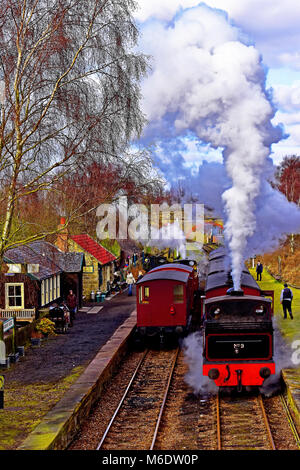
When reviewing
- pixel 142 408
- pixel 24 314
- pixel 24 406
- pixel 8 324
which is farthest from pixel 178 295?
pixel 24 406

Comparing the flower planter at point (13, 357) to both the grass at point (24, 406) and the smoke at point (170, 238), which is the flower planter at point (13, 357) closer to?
the grass at point (24, 406)

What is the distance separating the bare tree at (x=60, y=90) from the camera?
12797 mm

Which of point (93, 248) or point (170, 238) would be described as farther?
point (170, 238)

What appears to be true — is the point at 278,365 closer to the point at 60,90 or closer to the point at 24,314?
the point at 60,90

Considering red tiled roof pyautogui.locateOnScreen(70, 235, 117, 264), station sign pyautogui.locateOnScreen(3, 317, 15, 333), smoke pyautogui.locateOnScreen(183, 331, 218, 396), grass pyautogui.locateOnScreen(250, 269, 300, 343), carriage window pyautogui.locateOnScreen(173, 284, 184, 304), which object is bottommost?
smoke pyautogui.locateOnScreen(183, 331, 218, 396)

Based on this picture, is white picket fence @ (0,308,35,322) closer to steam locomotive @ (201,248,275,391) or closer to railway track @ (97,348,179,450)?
railway track @ (97,348,179,450)

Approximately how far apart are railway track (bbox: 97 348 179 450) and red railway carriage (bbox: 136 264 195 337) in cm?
115

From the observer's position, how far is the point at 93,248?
1368 inches

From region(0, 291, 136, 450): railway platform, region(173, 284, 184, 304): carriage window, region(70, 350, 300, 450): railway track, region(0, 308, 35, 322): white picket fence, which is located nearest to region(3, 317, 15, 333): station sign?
region(0, 291, 136, 450): railway platform

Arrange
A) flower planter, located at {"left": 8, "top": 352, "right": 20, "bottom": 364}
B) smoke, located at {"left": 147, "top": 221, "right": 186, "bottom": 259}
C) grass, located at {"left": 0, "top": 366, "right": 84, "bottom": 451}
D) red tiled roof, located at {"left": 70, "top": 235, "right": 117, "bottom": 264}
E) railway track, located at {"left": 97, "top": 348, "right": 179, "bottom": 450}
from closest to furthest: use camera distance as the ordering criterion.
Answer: grass, located at {"left": 0, "top": 366, "right": 84, "bottom": 451} < railway track, located at {"left": 97, "top": 348, "right": 179, "bottom": 450} < flower planter, located at {"left": 8, "top": 352, "right": 20, "bottom": 364} < red tiled roof, located at {"left": 70, "top": 235, "right": 117, "bottom": 264} < smoke, located at {"left": 147, "top": 221, "right": 186, "bottom": 259}

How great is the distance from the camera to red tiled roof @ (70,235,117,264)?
33.6 meters

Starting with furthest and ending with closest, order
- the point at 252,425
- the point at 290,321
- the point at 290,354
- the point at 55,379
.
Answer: the point at 290,321, the point at 290,354, the point at 55,379, the point at 252,425

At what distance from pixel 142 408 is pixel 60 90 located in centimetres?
813
